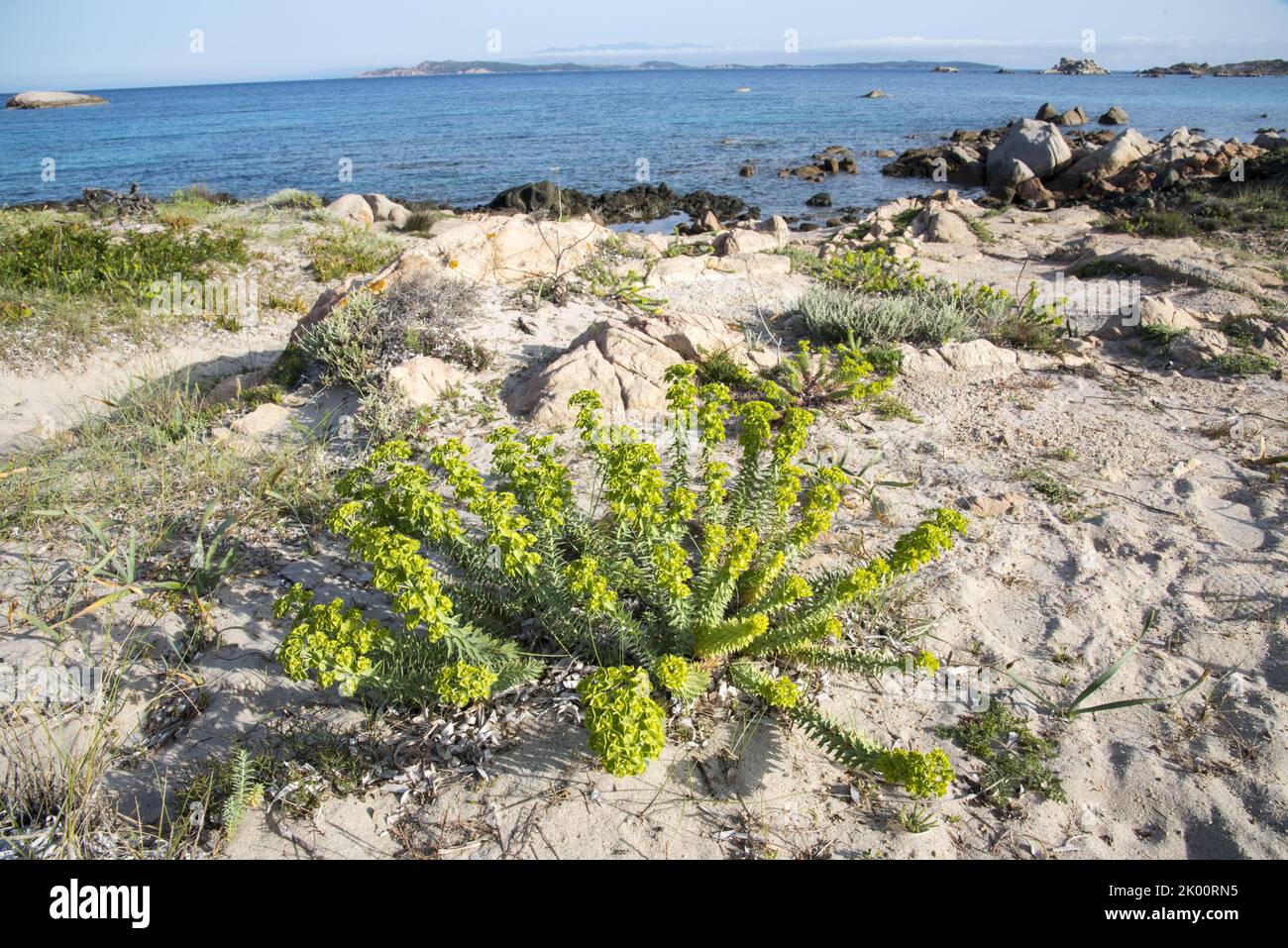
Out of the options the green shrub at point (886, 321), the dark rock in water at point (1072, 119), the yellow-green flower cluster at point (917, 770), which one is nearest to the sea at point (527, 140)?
the dark rock in water at point (1072, 119)

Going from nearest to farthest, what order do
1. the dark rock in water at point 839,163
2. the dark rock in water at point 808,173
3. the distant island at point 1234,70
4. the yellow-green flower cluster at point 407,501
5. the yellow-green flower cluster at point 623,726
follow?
the yellow-green flower cluster at point 623,726, the yellow-green flower cluster at point 407,501, the dark rock in water at point 808,173, the dark rock in water at point 839,163, the distant island at point 1234,70

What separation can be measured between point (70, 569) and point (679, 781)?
149 inches

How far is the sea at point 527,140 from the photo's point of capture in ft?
91.0

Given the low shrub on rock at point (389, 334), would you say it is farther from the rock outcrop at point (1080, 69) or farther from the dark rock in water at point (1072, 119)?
the rock outcrop at point (1080, 69)

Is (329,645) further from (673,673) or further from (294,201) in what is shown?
(294,201)

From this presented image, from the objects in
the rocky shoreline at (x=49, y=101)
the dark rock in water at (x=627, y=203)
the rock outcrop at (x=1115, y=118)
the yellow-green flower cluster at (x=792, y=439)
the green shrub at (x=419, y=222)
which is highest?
the rocky shoreline at (x=49, y=101)

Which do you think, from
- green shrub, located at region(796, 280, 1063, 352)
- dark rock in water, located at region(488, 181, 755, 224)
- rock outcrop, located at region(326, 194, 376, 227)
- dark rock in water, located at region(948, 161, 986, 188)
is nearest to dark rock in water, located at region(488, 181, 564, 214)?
dark rock in water, located at region(488, 181, 755, 224)

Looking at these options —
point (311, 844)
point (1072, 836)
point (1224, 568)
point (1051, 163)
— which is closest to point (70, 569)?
point (311, 844)

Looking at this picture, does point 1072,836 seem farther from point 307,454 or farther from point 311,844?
point 307,454

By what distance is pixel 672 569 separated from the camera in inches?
120

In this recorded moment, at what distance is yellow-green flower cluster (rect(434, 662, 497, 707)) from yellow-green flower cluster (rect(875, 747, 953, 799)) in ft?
5.11

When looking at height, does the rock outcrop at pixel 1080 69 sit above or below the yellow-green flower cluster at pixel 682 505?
above

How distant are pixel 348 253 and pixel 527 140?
Result: 31.8m

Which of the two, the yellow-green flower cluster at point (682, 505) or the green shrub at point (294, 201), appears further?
the green shrub at point (294, 201)
